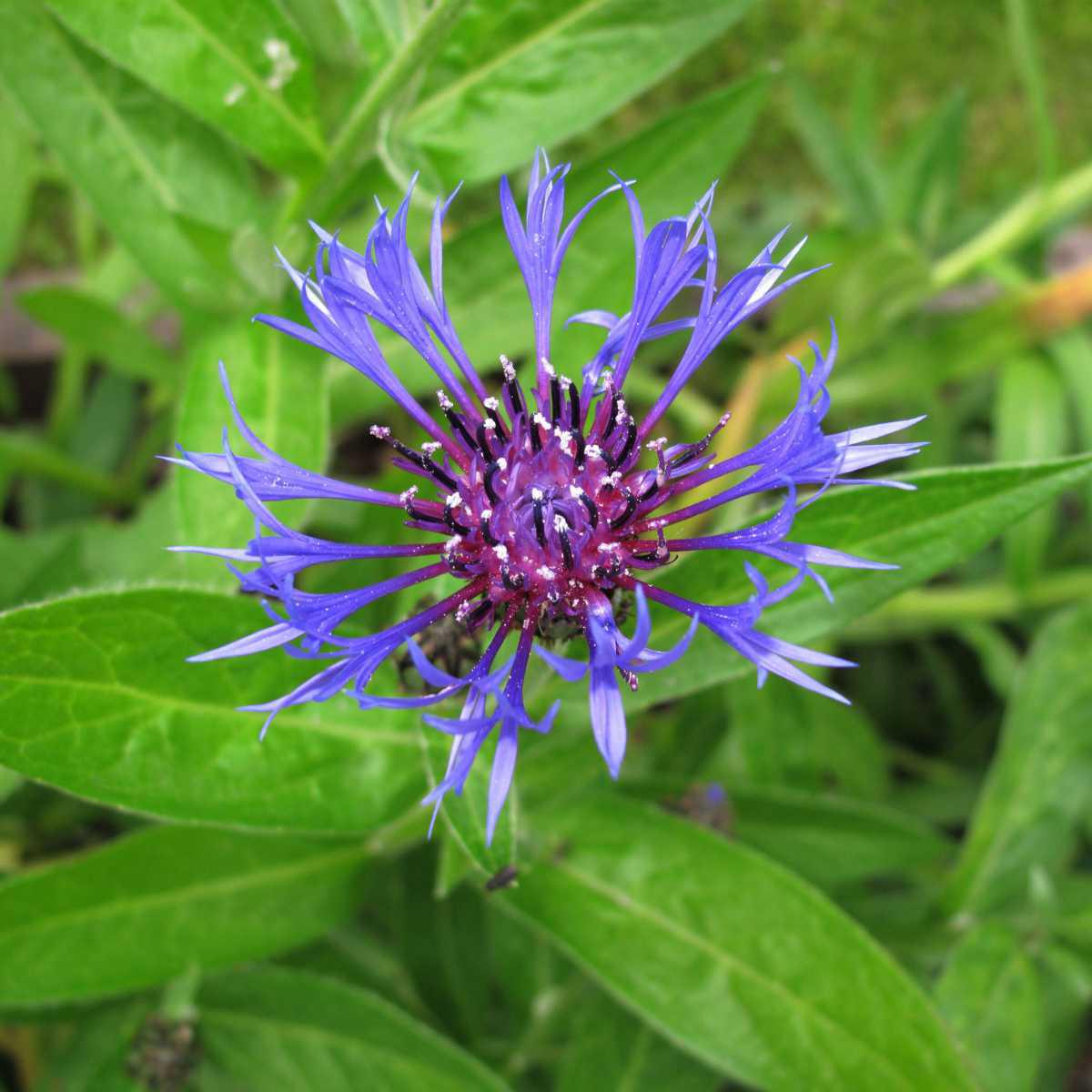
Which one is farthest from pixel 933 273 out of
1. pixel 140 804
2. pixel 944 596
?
pixel 140 804

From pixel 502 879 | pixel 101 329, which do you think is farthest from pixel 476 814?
pixel 101 329

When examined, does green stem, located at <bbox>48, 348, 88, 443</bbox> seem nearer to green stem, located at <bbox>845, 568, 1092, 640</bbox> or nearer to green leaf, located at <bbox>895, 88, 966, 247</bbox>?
green stem, located at <bbox>845, 568, 1092, 640</bbox>

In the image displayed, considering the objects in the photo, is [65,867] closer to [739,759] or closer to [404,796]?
[404,796]

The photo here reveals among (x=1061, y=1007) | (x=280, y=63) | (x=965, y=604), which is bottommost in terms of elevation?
(x=1061, y=1007)

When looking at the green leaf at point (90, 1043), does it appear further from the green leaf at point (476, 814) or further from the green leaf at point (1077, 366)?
the green leaf at point (1077, 366)

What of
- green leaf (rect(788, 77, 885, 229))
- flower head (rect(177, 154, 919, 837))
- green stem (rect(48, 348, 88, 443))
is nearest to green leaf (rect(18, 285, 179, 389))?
green stem (rect(48, 348, 88, 443))

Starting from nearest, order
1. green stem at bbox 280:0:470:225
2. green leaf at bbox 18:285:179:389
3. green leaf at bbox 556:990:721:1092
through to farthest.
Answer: green stem at bbox 280:0:470:225, green leaf at bbox 556:990:721:1092, green leaf at bbox 18:285:179:389

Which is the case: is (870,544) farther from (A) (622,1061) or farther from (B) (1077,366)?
(B) (1077,366)

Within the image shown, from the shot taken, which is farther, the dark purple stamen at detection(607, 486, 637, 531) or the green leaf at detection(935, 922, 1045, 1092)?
the green leaf at detection(935, 922, 1045, 1092)
